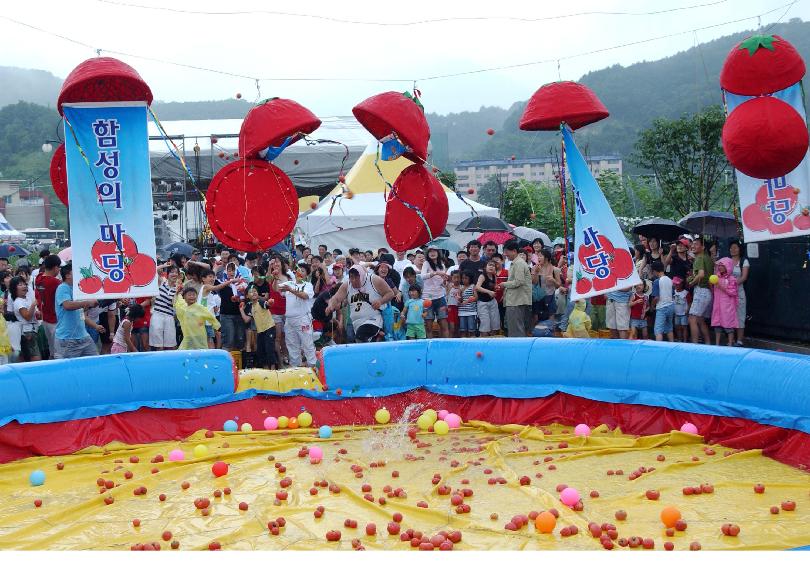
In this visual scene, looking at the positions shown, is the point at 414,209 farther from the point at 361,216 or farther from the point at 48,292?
the point at 361,216

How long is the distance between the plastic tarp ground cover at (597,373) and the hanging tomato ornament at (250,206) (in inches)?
62.4

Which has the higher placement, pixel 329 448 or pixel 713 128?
pixel 713 128

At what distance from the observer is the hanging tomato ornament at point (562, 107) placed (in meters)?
8.28

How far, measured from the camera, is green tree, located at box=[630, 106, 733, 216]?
17141mm

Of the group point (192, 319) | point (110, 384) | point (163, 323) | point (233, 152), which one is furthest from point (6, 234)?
point (110, 384)

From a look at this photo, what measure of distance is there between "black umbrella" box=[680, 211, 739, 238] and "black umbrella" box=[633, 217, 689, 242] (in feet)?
0.43

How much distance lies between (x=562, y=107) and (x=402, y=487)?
12.9 ft

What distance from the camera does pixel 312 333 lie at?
10.8m

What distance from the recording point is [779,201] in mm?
8992

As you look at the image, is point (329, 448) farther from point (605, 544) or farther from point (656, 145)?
point (656, 145)

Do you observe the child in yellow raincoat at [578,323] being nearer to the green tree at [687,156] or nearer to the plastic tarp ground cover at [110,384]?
the plastic tarp ground cover at [110,384]

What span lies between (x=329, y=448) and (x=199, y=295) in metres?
3.23

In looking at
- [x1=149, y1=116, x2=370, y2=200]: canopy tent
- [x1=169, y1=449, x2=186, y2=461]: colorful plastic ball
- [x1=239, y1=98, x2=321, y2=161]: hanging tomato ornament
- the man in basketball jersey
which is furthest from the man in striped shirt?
[x1=149, y1=116, x2=370, y2=200]: canopy tent

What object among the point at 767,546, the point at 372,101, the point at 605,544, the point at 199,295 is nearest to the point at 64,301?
the point at 199,295
